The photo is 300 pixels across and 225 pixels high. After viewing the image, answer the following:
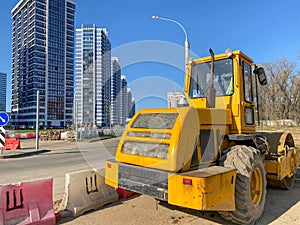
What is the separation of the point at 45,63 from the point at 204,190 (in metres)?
103

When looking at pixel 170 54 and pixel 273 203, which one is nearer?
pixel 273 203

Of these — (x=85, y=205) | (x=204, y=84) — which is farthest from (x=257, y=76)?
(x=85, y=205)

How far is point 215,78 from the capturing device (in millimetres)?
5473

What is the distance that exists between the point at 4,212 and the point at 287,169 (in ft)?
19.7

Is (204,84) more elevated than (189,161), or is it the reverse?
(204,84)

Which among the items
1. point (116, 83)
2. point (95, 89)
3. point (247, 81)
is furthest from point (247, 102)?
point (95, 89)

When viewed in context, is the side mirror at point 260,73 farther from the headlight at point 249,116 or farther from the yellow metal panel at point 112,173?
the yellow metal panel at point 112,173

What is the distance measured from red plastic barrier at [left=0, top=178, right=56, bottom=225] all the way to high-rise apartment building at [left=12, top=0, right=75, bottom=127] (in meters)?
95.1

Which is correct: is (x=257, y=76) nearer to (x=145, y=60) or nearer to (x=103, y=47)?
(x=145, y=60)

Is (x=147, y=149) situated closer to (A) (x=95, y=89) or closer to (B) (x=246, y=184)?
(B) (x=246, y=184)

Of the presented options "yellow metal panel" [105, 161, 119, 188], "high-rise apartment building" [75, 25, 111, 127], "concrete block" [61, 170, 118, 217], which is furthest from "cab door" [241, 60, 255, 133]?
"high-rise apartment building" [75, 25, 111, 127]

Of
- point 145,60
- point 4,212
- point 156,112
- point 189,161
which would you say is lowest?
point 4,212

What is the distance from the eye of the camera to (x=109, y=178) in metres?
4.61

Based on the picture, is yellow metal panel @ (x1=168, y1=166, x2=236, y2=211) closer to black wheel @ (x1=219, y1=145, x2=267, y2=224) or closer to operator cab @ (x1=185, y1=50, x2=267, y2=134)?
black wheel @ (x1=219, y1=145, x2=267, y2=224)
